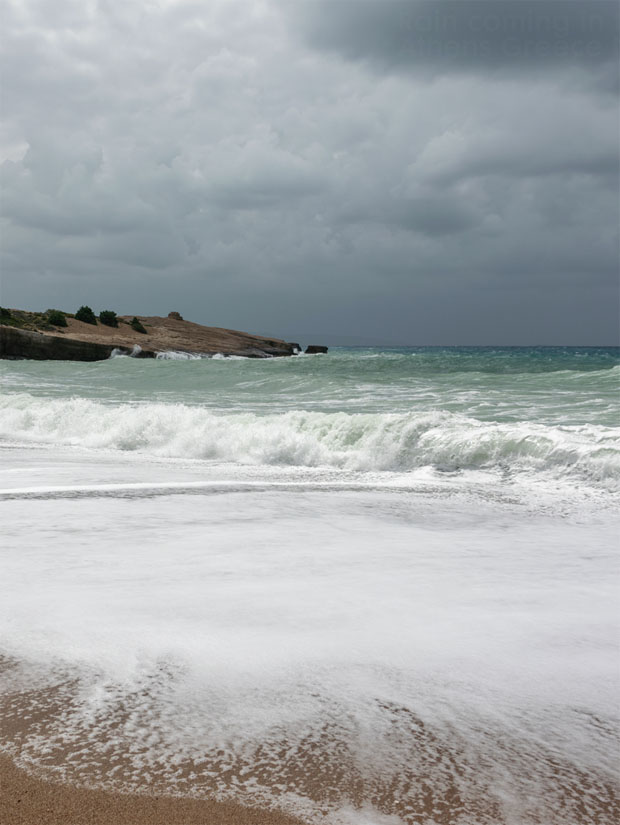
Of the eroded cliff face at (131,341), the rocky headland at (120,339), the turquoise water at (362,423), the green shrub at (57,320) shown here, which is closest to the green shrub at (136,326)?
the rocky headland at (120,339)

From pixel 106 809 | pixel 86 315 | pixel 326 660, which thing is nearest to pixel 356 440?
pixel 326 660

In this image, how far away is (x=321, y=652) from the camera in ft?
11.4

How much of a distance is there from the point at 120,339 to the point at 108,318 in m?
9.13

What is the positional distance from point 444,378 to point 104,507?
1976cm

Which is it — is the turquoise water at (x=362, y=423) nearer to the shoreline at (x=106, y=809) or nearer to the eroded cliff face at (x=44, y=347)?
the shoreline at (x=106, y=809)

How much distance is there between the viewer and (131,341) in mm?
51688

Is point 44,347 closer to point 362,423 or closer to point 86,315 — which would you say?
point 86,315

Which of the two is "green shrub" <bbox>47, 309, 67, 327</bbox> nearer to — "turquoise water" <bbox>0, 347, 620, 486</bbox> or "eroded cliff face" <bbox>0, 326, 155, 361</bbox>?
"eroded cliff face" <bbox>0, 326, 155, 361</bbox>

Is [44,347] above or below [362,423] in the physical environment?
above

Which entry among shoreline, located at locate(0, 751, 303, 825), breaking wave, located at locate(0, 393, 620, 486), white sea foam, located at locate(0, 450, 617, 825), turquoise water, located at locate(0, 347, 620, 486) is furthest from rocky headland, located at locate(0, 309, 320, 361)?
shoreline, located at locate(0, 751, 303, 825)

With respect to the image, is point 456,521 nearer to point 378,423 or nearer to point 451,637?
point 451,637

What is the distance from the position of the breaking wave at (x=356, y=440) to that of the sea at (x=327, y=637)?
0.11 metres

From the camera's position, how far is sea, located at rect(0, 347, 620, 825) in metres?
2.46

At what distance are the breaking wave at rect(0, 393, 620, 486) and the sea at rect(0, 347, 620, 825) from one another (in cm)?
11
